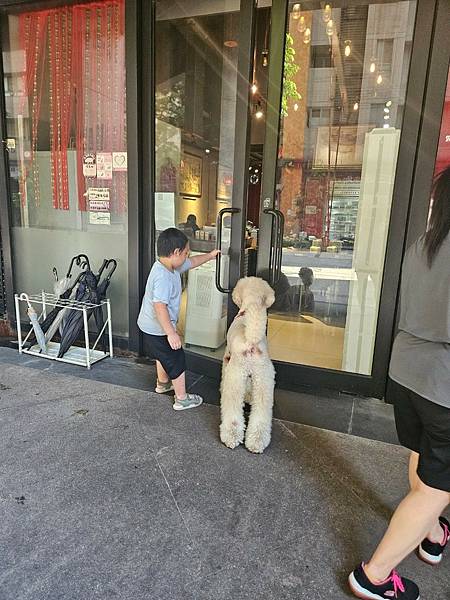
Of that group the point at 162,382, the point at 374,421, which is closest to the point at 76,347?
the point at 162,382

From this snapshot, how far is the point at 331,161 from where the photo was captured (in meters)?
3.04

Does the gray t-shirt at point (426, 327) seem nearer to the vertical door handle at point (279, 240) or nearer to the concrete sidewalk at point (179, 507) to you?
the concrete sidewalk at point (179, 507)

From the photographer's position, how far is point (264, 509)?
1.94 m

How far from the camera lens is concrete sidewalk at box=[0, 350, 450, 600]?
1.57 m

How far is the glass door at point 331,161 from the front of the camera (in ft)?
9.20

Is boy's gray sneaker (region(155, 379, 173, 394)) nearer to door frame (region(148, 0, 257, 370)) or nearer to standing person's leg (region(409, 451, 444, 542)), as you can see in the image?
door frame (region(148, 0, 257, 370))

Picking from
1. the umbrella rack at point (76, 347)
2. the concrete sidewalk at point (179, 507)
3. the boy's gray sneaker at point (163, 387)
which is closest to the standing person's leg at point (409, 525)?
the concrete sidewalk at point (179, 507)

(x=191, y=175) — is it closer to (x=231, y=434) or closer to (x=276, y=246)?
(x=276, y=246)

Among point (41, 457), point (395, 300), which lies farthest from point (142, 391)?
point (395, 300)

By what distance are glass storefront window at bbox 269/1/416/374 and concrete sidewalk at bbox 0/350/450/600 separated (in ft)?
3.14

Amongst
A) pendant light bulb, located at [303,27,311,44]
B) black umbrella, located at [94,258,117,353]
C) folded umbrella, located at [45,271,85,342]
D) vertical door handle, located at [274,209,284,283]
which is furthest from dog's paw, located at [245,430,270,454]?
pendant light bulb, located at [303,27,311,44]

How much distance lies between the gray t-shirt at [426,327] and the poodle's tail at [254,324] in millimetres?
976

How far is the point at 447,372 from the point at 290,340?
2.09 metres

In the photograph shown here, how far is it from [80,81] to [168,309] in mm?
2333
